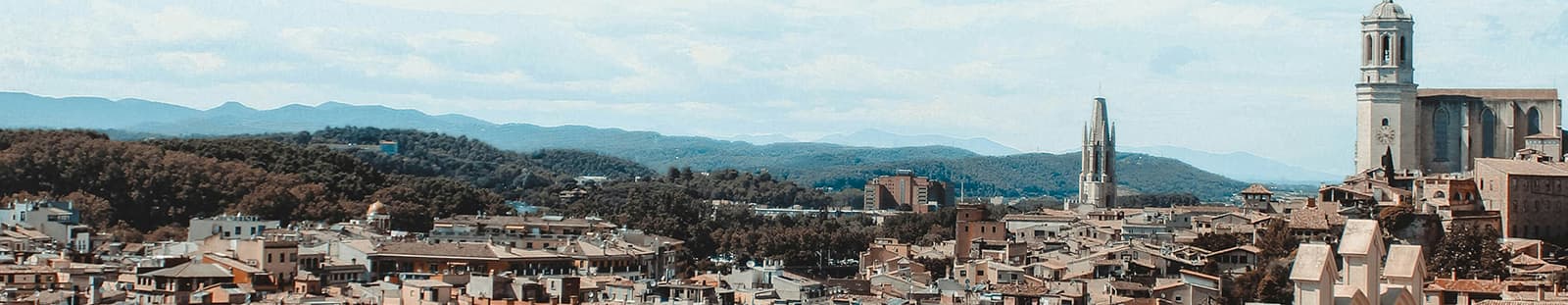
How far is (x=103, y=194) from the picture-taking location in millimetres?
74062

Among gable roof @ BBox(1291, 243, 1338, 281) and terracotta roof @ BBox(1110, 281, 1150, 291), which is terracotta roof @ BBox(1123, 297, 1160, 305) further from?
gable roof @ BBox(1291, 243, 1338, 281)

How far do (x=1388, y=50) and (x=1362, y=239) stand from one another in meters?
62.6

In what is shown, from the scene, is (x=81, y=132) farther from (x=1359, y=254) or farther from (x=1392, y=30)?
(x=1359, y=254)

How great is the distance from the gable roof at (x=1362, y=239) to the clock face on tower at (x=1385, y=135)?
60.7 m

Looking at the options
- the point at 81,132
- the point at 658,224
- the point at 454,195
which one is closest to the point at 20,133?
the point at 81,132

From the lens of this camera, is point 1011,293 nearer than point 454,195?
Yes

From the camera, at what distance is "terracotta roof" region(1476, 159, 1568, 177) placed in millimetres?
48441

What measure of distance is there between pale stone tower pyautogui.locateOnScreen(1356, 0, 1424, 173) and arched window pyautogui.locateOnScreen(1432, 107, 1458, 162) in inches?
27.5

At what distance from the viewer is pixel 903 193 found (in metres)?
144

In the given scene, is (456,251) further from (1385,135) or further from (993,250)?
(1385,135)

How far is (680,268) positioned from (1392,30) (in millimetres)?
23320

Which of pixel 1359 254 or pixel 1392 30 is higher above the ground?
pixel 1392 30

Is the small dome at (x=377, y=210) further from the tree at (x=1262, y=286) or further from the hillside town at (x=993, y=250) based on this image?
the tree at (x=1262, y=286)

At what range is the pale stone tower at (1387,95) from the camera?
213 ft
